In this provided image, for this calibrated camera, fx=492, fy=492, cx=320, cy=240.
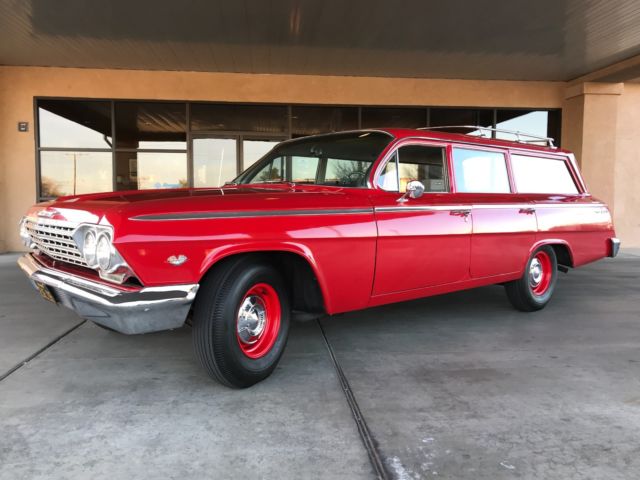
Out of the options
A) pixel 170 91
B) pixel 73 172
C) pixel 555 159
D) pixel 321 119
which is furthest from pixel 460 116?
pixel 73 172

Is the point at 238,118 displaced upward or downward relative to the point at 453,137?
upward

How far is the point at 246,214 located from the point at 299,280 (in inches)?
28.6

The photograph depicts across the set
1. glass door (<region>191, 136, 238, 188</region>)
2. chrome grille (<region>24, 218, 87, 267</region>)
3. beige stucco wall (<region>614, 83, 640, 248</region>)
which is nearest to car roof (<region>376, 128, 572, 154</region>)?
chrome grille (<region>24, 218, 87, 267</region>)

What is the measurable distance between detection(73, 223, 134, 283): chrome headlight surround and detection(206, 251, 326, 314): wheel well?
38.1 inches

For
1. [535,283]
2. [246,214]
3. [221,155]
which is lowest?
[535,283]

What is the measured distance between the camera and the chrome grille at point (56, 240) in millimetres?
3020

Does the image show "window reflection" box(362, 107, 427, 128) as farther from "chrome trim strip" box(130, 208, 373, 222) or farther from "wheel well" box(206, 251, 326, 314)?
"wheel well" box(206, 251, 326, 314)

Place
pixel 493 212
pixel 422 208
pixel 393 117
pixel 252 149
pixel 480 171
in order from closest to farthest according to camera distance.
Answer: pixel 422 208, pixel 493 212, pixel 480 171, pixel 252 149, pixel 393 117

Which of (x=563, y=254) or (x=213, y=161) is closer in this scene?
(x=563, y=254)

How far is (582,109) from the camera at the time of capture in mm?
10797

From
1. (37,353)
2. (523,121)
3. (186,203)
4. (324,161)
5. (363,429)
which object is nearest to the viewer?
(363,429)

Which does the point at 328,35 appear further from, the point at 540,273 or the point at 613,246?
the point at 613,246

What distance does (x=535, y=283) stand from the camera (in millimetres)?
5469

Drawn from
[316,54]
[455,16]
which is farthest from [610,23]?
[316,54]
